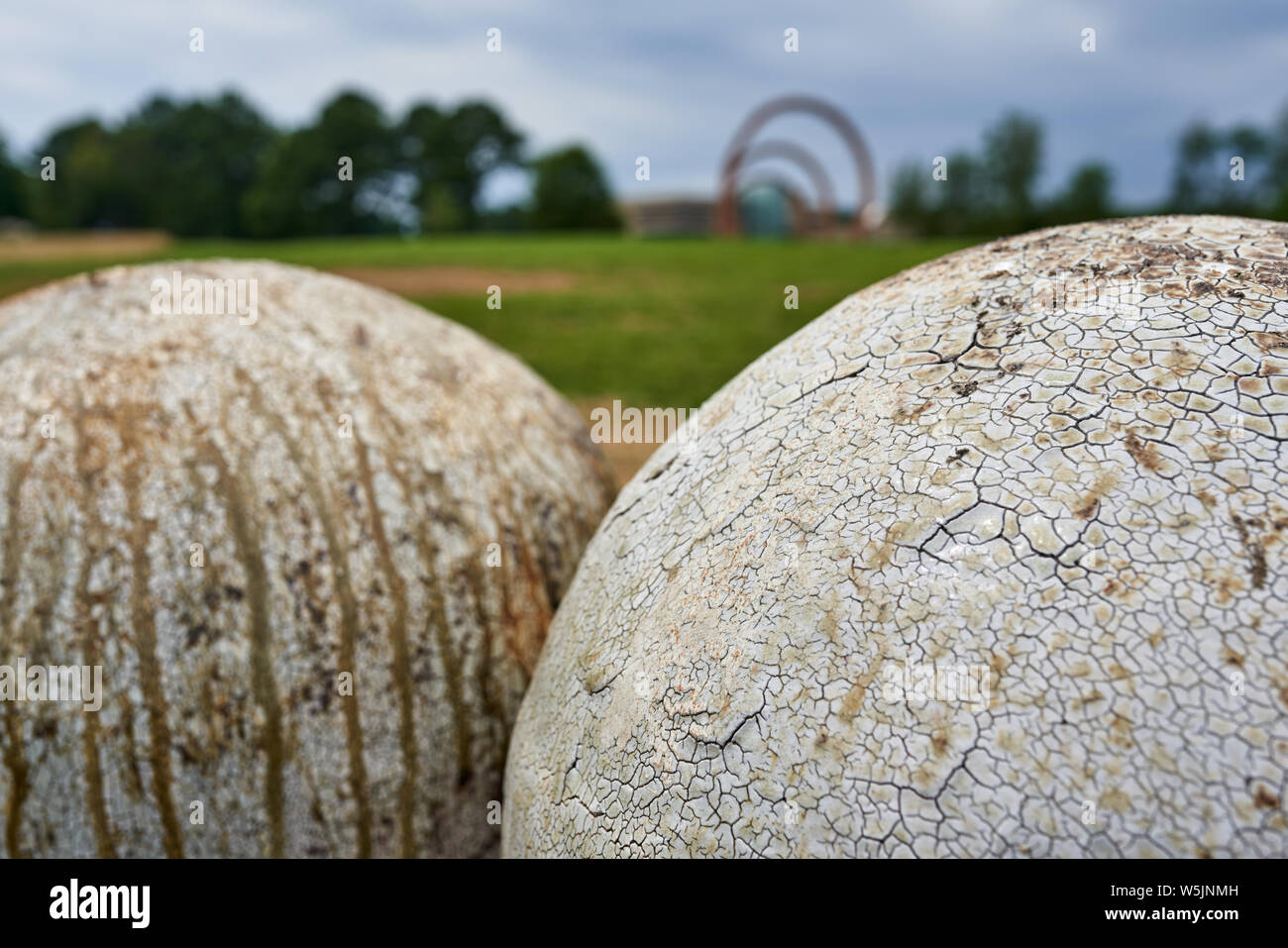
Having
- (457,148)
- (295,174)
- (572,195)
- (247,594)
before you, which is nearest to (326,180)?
(295,174)

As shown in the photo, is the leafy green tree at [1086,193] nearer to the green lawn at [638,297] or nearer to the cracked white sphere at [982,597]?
the green lawn at [638,297]

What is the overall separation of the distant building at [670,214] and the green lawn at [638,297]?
38.8 m

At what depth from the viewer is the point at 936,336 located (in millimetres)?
1840

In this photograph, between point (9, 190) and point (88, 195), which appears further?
point (9, 190)

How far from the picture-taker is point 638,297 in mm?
22688

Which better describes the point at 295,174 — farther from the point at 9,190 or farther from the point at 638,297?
the point at 638,297

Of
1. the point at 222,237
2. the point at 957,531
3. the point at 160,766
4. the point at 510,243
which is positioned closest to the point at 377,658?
the point at 160,766

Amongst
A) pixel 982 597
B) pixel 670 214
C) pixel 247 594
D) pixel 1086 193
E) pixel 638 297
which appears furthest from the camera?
pixel 670 214

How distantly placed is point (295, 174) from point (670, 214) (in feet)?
91.8

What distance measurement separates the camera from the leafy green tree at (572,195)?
59031mm

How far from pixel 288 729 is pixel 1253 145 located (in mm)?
53471

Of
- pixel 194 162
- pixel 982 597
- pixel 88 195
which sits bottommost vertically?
pixel 982 597

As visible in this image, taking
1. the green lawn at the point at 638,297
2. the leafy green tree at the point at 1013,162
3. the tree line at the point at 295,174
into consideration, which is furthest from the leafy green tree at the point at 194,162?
the leafy green tree at the point at 1013,162

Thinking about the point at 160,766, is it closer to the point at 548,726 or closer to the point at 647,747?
the point at 548,726
